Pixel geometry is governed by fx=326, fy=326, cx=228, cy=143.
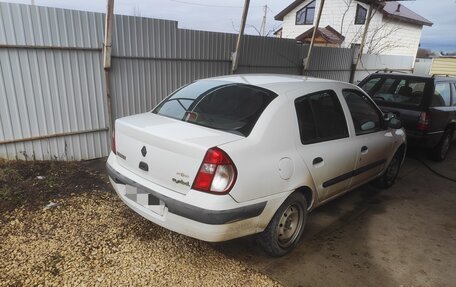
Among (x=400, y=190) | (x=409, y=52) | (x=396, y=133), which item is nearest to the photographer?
(x=396, y=133)

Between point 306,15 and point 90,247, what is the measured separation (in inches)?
1099

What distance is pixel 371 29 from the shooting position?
2303 centimetres

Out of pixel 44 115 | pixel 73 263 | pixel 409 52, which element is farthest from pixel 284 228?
pixel 409 52

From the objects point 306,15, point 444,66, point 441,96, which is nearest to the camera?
point 441,96

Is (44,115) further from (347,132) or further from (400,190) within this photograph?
(400,190)

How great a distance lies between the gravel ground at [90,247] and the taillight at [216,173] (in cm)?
83

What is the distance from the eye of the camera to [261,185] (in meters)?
2.54

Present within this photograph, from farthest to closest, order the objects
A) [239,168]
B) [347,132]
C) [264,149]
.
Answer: [347,132] < [264,149] < [239,168]

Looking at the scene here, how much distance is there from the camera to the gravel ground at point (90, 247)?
8.55 ft

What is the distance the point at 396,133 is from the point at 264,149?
110 inches

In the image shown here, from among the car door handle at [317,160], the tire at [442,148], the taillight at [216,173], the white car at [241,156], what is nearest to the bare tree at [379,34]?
the tire at [442,148]

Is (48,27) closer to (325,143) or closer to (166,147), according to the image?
(166,147)

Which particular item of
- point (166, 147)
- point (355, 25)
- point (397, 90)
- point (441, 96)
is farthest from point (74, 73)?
point (355, 25)

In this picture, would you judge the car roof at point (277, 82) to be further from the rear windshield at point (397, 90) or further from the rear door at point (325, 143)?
the rear windshield at point (397, 90)
